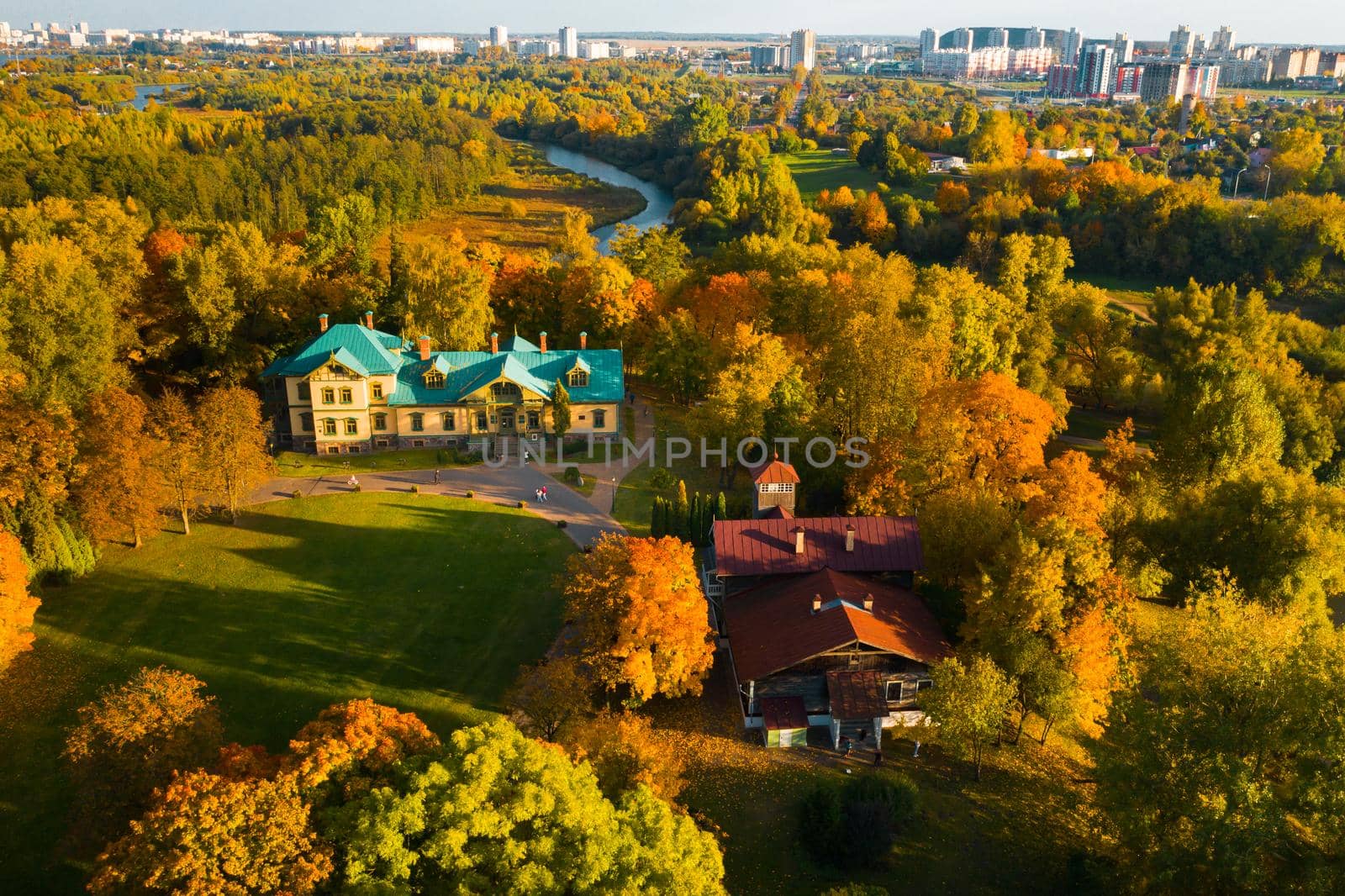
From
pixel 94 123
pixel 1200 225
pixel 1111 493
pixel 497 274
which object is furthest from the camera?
pixel 94 123

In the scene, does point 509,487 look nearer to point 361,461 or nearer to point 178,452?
point 361,461

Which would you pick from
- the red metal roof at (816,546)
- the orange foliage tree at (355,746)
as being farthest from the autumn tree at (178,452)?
the red metal roof at (816,546)

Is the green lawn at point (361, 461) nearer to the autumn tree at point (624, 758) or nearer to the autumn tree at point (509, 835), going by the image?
Answer: the autumn tree at point (624, 758)

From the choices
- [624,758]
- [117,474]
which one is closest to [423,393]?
[117,474]

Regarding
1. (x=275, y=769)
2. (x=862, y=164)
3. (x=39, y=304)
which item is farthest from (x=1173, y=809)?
(x=862, y=164)

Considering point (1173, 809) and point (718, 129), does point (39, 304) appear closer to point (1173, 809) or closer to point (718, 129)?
point (1173, 809)
